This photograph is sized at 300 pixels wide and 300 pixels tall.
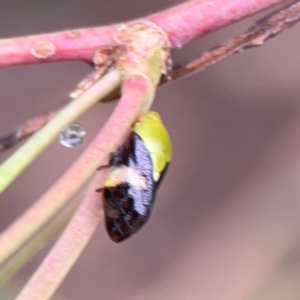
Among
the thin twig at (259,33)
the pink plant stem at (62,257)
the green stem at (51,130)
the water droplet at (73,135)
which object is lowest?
the pink plant stem at (62,257)

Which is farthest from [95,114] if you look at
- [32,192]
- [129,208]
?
[129,208]

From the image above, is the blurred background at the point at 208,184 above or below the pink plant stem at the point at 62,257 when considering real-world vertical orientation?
above

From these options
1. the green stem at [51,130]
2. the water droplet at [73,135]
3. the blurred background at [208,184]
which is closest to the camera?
the green stem at [51,130]

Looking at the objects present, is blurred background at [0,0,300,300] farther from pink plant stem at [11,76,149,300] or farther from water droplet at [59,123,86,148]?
pink plant stem at [11,76,149,300]

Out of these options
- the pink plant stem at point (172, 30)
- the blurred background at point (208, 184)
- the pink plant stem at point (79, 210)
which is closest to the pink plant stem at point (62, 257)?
the pink plant stem at point (79, 210)

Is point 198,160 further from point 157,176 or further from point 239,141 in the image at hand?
point 157,176

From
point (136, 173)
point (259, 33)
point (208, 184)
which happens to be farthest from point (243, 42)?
point (208, 184)

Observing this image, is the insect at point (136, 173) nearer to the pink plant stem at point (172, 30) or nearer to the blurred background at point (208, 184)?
the pink plant stem at point (172, 30)
